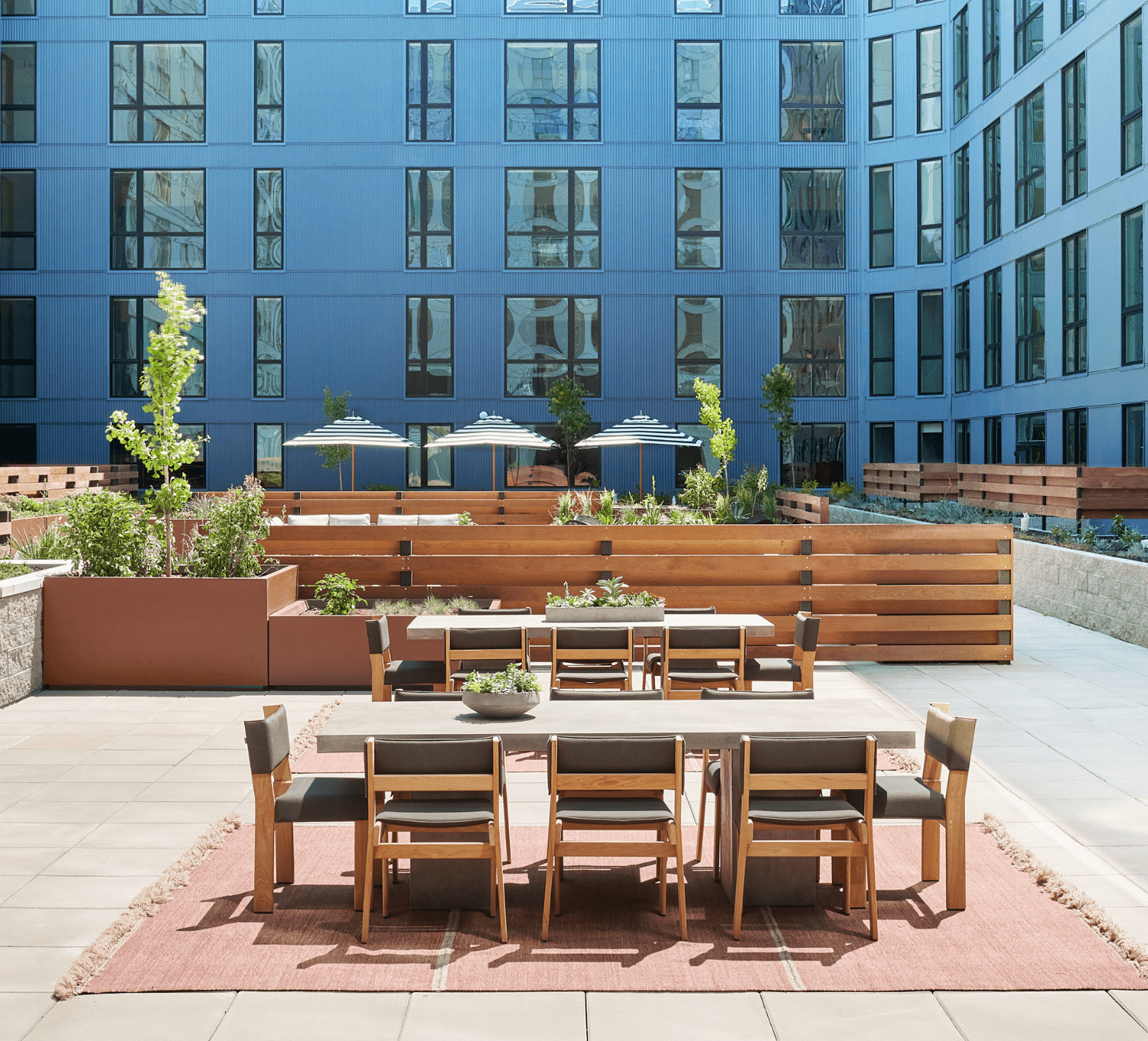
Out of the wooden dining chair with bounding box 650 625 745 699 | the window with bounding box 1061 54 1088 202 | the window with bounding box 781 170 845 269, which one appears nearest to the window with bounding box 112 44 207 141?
the window with bounding box 781 170 845 269

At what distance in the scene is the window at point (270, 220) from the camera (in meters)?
26.4

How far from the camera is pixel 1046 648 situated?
11109 mm

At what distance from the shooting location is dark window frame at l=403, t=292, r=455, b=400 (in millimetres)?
26516

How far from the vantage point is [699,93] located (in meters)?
26.7

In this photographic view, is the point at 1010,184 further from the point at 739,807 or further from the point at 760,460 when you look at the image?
the point at 739,807

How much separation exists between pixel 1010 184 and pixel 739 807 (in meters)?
20.7

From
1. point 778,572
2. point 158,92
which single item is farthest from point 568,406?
point 778,572

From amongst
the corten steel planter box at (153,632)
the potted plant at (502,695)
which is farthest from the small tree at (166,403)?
the potted plant at (502,695)

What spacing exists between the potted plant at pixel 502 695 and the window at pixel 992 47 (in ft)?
72.1

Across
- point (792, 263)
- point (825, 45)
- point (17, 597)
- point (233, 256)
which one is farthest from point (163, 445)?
point (825, 45)

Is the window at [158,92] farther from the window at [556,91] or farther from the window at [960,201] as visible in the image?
the window at [960,201]

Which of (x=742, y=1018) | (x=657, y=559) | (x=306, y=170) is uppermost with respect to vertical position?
(x=306, y=170)

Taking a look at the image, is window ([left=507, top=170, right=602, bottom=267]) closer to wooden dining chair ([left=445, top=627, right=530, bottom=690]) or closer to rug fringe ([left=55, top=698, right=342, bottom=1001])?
wooden dining chair ([left=445, top=627, right=530, bottom=690])

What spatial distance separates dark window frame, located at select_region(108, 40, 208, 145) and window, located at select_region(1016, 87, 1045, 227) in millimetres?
17485
